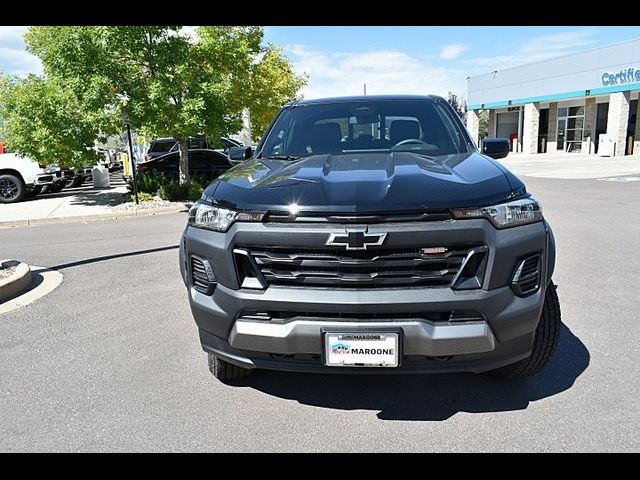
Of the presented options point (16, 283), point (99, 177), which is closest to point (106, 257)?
point (16, 283)

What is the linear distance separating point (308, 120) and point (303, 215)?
6.33 feet

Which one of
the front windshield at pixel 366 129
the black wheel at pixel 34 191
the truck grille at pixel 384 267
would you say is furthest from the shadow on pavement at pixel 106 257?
the black wheel at pixel 34 191

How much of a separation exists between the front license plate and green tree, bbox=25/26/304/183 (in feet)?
31.6

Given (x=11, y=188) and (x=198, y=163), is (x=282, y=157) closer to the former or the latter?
(x=198, y=163)

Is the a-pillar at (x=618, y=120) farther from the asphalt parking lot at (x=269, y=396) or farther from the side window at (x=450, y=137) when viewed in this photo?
the side window at (x=450, y=137)

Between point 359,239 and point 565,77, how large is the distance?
1152 inches

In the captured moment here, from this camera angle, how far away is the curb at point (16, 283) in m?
4.93

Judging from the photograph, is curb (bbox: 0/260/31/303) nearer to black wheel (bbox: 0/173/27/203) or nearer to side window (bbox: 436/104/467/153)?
side window (bbox: 436/104/467/153)

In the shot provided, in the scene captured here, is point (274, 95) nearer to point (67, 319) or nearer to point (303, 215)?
point (67, 319)

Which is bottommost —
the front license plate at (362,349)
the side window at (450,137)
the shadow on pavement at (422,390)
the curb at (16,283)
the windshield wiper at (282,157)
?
the shadow on pavement at (422,390)

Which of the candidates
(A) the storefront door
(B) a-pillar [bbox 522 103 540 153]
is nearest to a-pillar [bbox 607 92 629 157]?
(A) the storefront door

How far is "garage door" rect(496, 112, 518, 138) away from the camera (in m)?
35.2

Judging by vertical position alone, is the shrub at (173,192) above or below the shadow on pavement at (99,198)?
above

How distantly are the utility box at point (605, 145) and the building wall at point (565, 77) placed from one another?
2.35 metres
